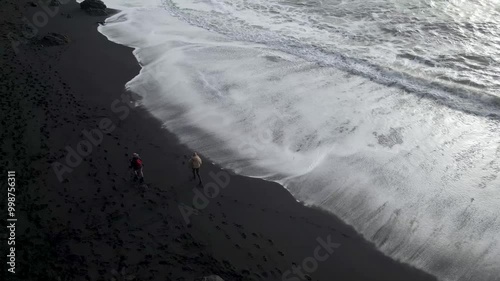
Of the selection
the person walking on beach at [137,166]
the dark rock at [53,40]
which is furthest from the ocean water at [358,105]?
the person walking on beach at [137,166]

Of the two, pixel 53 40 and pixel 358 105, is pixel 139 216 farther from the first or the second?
pixel 53 40

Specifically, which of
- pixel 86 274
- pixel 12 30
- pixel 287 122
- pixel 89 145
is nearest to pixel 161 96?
pixel 89 145

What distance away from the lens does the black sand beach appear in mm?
9852

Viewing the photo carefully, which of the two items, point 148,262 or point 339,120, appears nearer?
point 148,262

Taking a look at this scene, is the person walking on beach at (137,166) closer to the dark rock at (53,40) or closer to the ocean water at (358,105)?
the ocean water at (358,105)

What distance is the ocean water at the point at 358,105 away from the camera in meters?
11.6

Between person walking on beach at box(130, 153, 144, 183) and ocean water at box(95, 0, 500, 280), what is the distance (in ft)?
8.95

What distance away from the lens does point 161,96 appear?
17.1 meters

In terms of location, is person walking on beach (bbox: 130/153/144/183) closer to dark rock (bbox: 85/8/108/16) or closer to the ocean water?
the ocean water

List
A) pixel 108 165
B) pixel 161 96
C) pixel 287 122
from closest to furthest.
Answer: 1. pixel 108 165
2. pixel 287 122
3. pixel 161 96

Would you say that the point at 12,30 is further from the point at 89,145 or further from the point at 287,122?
the point at 287,122

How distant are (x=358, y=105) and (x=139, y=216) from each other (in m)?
10.6

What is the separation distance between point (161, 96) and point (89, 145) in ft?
14.6

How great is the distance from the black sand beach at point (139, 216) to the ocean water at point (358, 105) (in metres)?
0.85
